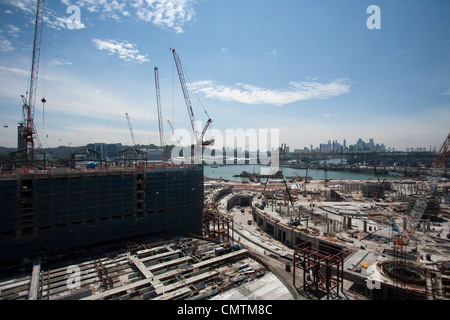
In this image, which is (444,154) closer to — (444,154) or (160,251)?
(444,154)

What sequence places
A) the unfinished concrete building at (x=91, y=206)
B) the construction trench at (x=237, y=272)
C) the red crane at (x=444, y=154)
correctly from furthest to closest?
the red crane at (x=444, y=154)
the unfinished concrete building at (x=91, y=206)
the construction trench at (x=237, y=272)

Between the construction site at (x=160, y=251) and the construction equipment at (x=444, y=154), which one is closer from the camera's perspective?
the construction site at (x=160, y=251)

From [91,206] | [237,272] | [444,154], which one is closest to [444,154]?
[444,154]

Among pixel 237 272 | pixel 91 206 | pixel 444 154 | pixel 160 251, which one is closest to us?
pixel 237 272

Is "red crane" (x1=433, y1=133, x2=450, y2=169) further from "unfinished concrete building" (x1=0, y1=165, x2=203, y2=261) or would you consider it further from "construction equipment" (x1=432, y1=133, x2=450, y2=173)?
"unfinished concrete building" (x1=0, y1=165, x2=203, y2=261)

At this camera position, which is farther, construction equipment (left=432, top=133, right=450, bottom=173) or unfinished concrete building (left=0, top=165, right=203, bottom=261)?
construction equipment (left=432, top=133, right=450, bottom=173)

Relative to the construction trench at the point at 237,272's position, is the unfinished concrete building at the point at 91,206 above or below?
above

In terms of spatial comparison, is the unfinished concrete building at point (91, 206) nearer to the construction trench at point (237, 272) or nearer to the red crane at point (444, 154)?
the construction trench at point (237, 272)

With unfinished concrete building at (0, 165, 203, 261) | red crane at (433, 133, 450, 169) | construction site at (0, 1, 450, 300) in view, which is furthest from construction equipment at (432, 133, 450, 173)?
unfinished concrete building at (0, 165, 203, 261)

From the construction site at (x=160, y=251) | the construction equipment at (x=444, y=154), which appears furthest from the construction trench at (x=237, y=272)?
the construction equipment at (x=444, y=154)

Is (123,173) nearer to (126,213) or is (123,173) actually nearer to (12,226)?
(126,213)

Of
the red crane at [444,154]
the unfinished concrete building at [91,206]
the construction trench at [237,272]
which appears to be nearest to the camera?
the construction trench at [237,272]
